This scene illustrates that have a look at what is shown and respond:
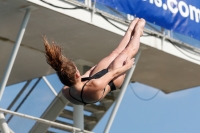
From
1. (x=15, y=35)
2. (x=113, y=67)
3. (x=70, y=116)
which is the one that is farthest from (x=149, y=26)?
(x=113, y=67)

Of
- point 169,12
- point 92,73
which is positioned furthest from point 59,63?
point 169,12

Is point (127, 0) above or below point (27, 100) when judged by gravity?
above

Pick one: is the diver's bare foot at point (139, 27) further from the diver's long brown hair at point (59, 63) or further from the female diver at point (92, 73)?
the diver's long brown hair at point (59, 63)

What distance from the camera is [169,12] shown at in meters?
16.6

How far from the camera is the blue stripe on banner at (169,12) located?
15.9 metres

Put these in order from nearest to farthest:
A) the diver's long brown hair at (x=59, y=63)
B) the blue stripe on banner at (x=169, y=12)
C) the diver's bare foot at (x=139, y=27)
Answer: the diver's long brown hair at (x=59, y=63)
the diver's bare foot at (x=139, y=27)
the blue stripe on banner at (x=169, y=12)

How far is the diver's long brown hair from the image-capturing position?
8.54 metres

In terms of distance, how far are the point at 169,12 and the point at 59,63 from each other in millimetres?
8356

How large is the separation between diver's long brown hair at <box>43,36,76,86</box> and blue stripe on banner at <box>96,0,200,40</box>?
692 cm

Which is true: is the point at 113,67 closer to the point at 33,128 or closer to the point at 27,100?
the point at 33,128

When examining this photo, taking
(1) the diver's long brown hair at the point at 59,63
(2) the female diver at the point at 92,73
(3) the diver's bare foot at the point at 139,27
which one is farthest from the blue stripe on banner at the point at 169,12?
(1) the diver's long brown hair at the point at 59,63

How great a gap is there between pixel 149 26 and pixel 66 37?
2006 mm

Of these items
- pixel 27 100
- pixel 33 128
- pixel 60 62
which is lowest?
pixel 60 62

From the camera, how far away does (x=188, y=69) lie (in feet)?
58.5
